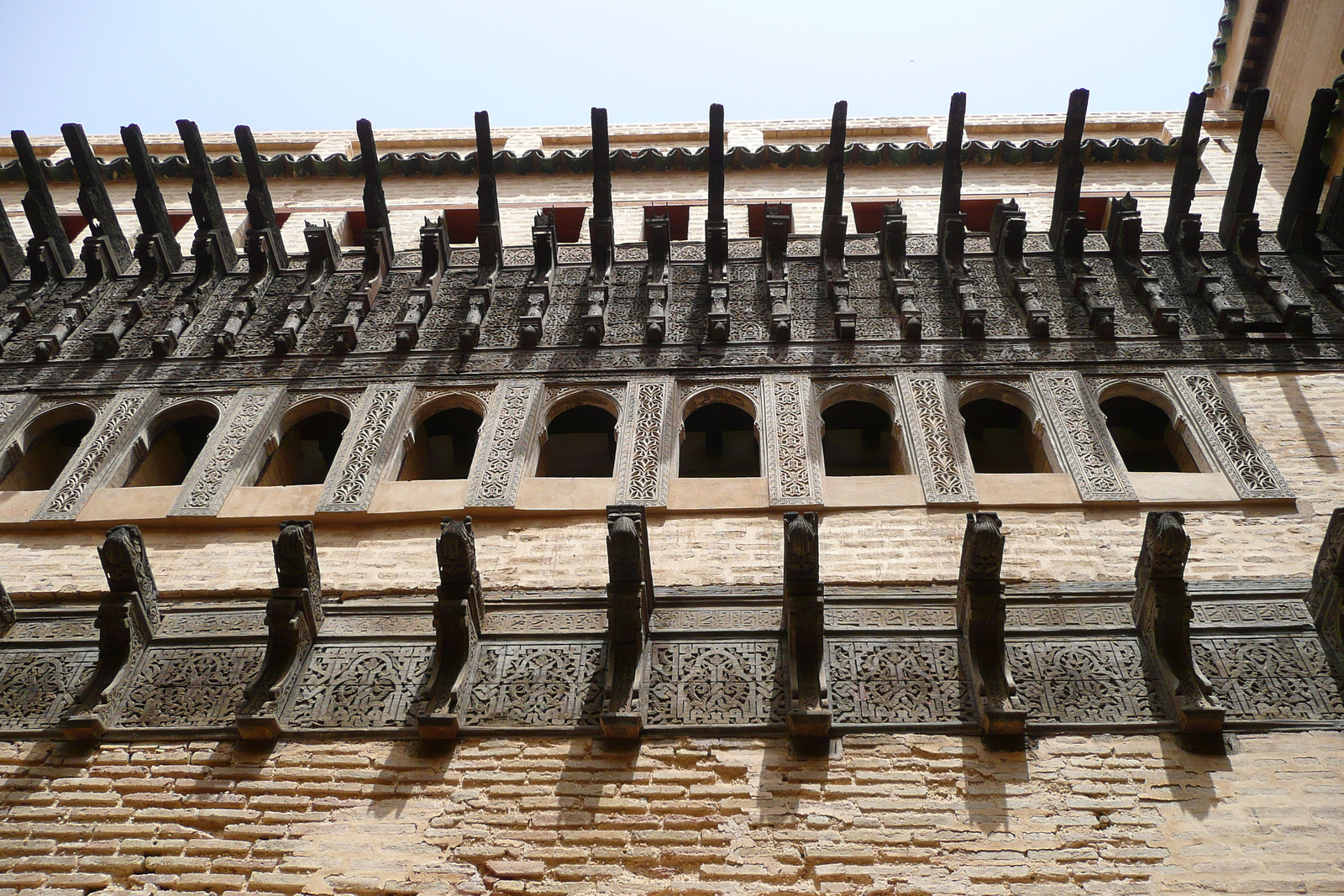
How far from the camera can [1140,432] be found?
7047 millimetres

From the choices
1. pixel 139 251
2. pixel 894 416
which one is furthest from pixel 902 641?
pixel 139 251

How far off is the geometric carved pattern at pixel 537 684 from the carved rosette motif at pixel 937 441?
2.26 m

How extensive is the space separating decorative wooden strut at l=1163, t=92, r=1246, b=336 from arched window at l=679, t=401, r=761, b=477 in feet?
11.4

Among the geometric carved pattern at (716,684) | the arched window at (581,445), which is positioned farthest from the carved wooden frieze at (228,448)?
the geometric carved pattern at (716,684)

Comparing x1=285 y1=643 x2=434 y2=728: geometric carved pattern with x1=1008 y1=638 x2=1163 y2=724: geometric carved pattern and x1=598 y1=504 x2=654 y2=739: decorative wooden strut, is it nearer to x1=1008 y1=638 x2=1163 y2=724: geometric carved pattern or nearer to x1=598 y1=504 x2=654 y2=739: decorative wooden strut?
x1=598 y1=504 x2=654 y2=739: decorative wooden strut

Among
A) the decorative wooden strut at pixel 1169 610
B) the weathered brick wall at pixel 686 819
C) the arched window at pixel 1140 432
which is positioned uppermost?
the arched window at pixel 1140 432

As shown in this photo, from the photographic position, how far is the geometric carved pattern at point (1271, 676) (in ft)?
14.6

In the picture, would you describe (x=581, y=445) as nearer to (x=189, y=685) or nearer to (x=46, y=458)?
(x=189, y=685)

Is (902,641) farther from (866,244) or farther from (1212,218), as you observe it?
(1212,218)

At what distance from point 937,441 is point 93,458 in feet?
18.0

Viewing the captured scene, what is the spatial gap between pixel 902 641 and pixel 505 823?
208 centimetres

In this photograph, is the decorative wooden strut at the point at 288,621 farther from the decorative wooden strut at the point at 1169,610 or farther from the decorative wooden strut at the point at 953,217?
the decorative wooden strut at the point at 953,217

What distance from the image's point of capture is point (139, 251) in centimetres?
847

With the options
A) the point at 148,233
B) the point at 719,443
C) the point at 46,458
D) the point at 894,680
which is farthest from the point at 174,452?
the point at 894,680
